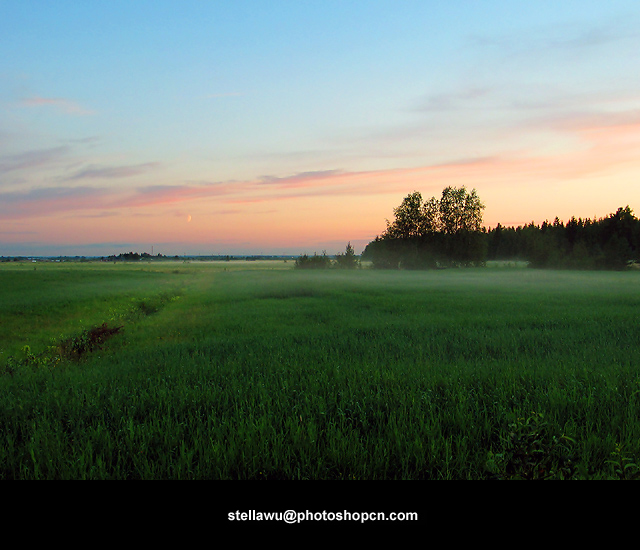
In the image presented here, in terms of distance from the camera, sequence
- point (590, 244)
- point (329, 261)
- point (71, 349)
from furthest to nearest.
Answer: point (329, 261), point (590, 244), point (71, 349)

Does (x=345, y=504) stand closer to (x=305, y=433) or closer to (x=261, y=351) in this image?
(x=305, y=433)

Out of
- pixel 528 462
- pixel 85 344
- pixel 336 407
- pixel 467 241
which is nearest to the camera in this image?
pixel 528 462

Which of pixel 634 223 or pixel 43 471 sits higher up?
pixel 634 223

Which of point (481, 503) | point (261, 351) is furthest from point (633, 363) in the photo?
point (261, 351)

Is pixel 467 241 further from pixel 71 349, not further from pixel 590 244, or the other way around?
pixel 71 349

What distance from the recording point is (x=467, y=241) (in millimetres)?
79688

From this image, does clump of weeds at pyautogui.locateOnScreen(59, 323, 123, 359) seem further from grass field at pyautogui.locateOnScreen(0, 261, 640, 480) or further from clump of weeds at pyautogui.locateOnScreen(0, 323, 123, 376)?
grass field at pyautogui.locateOnScreen(0, 261, 640, 480)

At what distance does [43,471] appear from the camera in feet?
12.9

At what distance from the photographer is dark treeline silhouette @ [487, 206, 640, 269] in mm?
78438

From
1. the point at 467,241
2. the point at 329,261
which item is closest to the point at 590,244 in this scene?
the point at 467,241

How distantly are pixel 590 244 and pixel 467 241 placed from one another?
31.9 meters

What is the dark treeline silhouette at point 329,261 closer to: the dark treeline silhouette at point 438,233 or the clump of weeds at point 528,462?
the dark treeline silhouette at point 438,233

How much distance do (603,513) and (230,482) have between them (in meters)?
3.17

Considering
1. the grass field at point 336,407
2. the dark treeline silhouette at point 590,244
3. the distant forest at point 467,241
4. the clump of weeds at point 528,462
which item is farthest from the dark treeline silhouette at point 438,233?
the clump of weeds at point 528,462
